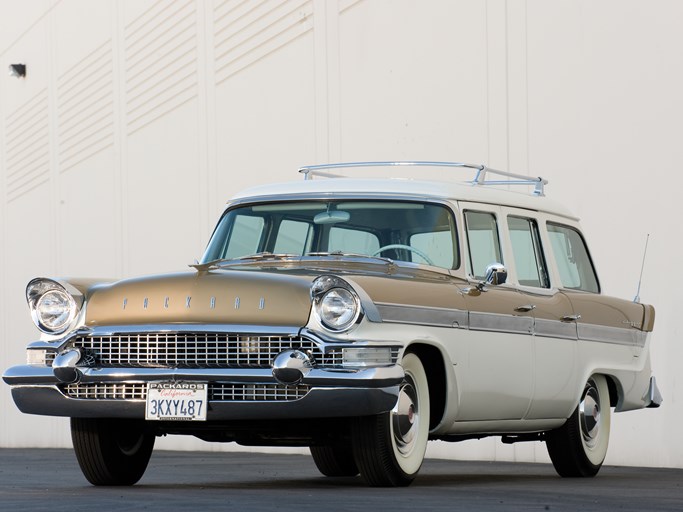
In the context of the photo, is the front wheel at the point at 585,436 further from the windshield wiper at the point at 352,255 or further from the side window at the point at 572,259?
the windshield wiper at the point at 352,255

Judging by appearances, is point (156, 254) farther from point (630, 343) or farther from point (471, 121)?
point (630, 343)

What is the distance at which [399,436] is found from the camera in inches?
304

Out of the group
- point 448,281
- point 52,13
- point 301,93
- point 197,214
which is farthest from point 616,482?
point 52,13

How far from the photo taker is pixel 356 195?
29.1 ft

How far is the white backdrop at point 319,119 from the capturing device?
1245cm

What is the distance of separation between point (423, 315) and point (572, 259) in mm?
2805

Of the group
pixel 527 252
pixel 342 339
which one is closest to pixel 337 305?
pixel 342 339

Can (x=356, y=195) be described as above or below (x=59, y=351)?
above

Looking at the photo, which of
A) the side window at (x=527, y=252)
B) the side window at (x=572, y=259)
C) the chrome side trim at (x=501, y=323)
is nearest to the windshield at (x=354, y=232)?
the chrome side trim at (x=501, y=323)

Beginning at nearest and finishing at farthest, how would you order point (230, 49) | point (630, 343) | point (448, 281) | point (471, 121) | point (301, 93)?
point (448, 281), point (630, 343), point (471, 121), point (301, 93), point (230, 49)

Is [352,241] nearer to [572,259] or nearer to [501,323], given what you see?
[501,323]

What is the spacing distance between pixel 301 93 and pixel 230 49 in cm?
200

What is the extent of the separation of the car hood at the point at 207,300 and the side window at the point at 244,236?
1212mm

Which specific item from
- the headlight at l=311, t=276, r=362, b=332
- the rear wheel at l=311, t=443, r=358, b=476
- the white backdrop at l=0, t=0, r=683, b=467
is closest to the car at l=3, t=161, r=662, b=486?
the headlight at l=311, t=276, r=362, b=332
